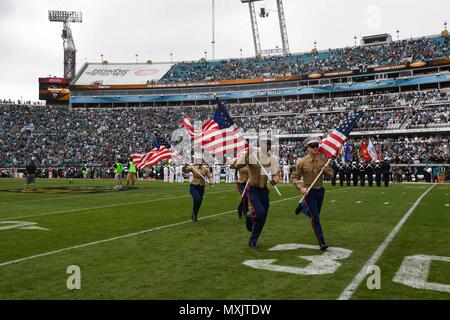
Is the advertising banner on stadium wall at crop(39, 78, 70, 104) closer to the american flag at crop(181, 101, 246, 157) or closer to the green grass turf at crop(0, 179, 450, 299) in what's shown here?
the american flag at crop(181, 101, 246, 157)

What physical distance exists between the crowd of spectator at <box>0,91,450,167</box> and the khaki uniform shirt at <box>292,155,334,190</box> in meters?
39.5

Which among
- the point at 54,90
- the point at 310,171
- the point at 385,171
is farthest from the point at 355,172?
the point at 54,90

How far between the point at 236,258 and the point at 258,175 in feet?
5.82

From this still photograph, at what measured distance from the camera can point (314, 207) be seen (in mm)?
8039

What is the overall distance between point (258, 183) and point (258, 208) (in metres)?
0.49

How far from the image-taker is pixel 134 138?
207 ft

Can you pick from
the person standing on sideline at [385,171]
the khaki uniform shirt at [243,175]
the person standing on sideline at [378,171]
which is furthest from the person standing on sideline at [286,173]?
the khaki uniform shirt at [243,175]

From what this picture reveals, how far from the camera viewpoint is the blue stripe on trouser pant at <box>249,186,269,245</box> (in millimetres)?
8047

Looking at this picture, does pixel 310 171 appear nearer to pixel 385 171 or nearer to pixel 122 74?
pixel 385 171

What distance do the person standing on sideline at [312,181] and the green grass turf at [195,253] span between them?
2.26 ft

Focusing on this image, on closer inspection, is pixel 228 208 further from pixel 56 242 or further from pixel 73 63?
pixel 73 63

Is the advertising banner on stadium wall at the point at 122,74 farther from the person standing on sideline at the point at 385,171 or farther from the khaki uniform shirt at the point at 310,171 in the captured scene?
the khaki uniform shirt at the point at 310,171

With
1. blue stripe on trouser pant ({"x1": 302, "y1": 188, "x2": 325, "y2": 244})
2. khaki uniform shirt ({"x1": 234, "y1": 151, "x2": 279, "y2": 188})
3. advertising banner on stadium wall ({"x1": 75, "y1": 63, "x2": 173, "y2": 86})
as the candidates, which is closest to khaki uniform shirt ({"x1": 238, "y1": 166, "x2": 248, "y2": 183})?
khaki uniform shirt ({"x1": 234, "y1": 151, "x2": 279, "y2": 188})

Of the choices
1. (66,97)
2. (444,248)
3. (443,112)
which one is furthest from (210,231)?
(66,97)
